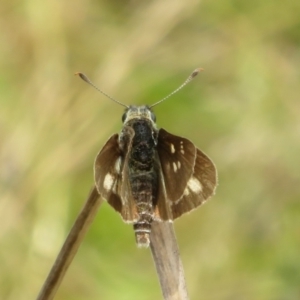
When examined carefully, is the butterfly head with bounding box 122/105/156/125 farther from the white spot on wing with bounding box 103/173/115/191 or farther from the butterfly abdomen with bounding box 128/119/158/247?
the white spot on wing with bounding box 103/173/115/191

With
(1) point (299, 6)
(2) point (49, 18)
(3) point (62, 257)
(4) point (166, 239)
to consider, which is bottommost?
(3) point (62, 257)

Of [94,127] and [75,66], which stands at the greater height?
[75,66]

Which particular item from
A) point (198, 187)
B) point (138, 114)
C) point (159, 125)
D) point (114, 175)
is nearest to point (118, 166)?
point (114, 175)

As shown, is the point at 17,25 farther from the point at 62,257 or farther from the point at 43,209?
the point at 62,257

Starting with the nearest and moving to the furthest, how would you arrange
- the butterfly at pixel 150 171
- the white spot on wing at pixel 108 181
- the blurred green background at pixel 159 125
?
1. the white spot on wing at pixel 108 181
2. the butterfly at pixel 150 171
3. the blurred green background at pixel 159 125

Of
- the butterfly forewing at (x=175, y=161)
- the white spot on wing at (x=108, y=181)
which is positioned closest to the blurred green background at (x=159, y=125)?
the butterfly forewing at (x=175, y=161)

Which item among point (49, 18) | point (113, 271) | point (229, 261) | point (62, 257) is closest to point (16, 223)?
point (113, 271)

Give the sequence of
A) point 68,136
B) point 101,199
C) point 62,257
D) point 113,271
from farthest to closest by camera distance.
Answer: point 68,136
point 113,271
point 101,199
point 62,257

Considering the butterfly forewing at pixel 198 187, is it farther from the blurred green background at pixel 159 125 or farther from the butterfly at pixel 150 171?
the blurred green background at pixel 159 125
